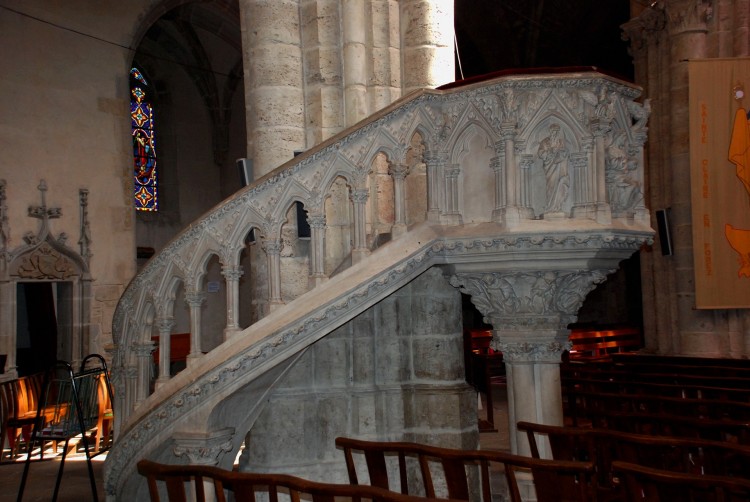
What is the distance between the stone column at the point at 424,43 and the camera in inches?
218

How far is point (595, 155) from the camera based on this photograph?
13.5 feet

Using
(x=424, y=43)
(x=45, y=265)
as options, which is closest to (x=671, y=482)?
(x=424, y=43)

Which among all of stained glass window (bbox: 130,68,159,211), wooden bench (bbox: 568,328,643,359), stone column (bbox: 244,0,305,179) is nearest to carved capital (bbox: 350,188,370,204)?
stone column (bbox: 244,0,305,179)

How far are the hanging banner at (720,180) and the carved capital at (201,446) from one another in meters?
7.76

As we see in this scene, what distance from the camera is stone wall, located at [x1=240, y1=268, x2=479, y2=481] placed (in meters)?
5.06

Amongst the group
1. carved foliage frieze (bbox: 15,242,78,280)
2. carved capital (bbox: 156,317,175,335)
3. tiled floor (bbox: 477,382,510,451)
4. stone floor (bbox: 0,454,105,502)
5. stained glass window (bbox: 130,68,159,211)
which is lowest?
stone floor (bbox: 0,454,105,502)

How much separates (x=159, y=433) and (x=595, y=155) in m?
2.81

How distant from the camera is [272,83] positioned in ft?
17.3

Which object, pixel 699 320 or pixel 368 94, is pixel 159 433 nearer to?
pixel 368 94

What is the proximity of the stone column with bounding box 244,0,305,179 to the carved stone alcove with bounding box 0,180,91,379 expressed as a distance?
640cm

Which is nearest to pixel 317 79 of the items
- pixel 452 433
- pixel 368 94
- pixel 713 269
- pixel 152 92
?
pixel 368 94

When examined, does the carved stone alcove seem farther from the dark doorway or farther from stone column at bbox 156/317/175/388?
stone column at bbox 156/317/175/388

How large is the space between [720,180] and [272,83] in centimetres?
691

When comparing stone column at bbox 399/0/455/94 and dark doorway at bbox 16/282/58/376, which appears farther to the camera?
dark doorway at bbox 16/282/58/376
